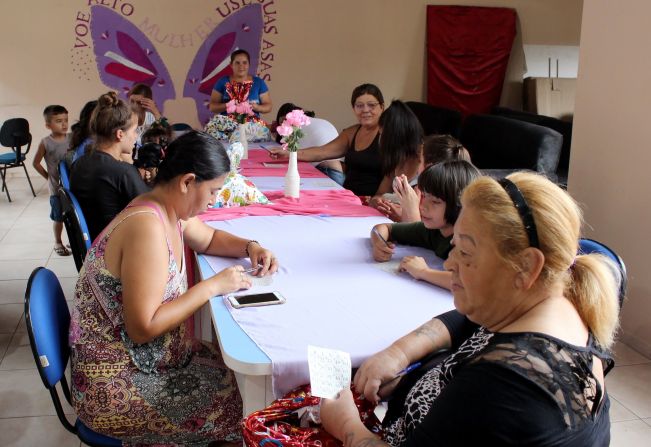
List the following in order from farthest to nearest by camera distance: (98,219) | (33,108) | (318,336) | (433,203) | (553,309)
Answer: (33,108), (98,219), (433,203), (318,336), (553,309)

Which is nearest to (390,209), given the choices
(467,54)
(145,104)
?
(145,104)

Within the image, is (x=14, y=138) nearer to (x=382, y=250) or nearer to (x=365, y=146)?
(x=365, y=146)

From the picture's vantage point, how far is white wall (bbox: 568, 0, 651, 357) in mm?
2930

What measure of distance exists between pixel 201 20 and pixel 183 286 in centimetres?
577

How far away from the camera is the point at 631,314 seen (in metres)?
3.10

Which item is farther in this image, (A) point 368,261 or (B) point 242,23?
(B) point 242,23

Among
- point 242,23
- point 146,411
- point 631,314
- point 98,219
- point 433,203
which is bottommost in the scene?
point 631,314

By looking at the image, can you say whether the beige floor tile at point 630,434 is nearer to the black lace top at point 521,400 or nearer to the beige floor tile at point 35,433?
the black lace top at point 521,400

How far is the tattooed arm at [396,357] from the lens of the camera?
142cm

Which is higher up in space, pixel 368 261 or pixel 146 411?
pixel 368 261

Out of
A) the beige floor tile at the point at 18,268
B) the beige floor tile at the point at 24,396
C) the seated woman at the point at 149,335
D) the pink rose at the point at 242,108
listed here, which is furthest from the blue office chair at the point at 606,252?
the beige floor tile at the point at 18,268

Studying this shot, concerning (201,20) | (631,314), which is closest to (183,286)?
(631,314)

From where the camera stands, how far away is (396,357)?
1457 mm

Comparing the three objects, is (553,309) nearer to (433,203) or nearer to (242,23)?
(433,203)
